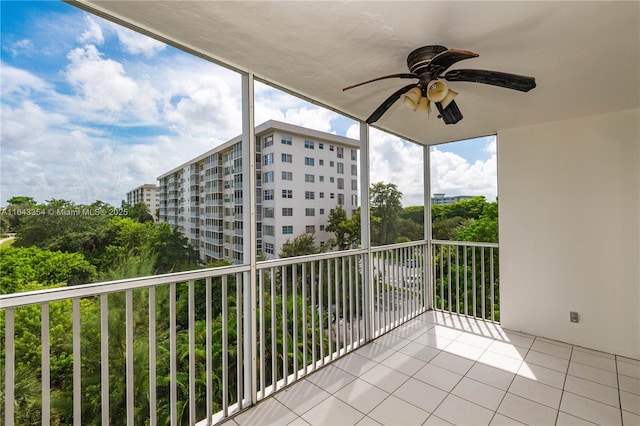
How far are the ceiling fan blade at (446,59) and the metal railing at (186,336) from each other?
1639mm

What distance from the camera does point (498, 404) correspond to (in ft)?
6.66

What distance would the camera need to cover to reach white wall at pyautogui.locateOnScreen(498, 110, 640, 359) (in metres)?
2.70

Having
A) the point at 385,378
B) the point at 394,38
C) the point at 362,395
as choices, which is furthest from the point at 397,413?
the point at 394,38

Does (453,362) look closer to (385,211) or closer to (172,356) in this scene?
(385,211)

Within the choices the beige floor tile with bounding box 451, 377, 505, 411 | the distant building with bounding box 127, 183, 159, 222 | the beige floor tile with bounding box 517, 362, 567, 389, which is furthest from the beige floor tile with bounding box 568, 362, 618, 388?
the distant building with bounding box 127, 183, 159, 222

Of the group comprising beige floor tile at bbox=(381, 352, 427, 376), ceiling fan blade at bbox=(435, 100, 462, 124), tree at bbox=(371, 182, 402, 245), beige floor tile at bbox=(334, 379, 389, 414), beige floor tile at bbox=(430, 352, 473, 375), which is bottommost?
beige floor tile at bbox=(430, 352, 473, 375)

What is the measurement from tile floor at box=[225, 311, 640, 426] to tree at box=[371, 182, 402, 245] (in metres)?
1.13

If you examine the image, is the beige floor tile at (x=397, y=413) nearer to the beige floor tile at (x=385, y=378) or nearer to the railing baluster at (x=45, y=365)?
the beige floor tile at (x=385, y=378)

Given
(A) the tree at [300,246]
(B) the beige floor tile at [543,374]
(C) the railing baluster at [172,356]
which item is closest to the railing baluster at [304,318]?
(A) the tree at [300,246]

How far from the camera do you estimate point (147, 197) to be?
1631 millimetres

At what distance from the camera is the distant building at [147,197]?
1.58 m

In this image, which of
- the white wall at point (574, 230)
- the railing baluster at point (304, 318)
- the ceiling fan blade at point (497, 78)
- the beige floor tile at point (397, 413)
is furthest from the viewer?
the white wall at point (574, 230)

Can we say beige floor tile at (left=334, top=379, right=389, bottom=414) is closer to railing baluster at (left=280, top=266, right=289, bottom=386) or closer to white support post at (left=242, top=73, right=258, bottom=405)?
railing baluster at (left=280, top=266, right=289, bottom=386)

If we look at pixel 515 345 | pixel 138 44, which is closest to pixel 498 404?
pixel 515 345
